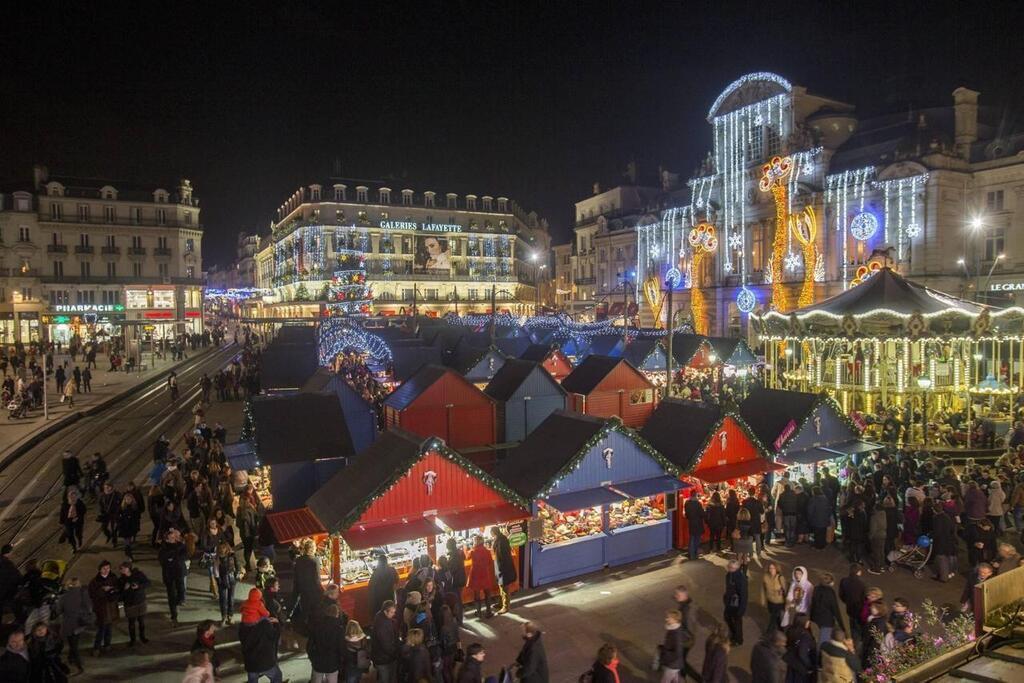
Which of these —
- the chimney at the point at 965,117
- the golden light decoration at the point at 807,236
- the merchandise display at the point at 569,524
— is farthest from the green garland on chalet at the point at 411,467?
the chimney at the point at 965,117

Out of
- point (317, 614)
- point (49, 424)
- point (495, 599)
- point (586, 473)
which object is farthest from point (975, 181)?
point (49, 424)

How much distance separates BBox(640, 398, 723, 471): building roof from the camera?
44.5 feet

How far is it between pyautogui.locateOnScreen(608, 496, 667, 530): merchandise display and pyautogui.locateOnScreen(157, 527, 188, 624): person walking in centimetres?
752

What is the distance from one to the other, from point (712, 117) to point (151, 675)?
57.1 m

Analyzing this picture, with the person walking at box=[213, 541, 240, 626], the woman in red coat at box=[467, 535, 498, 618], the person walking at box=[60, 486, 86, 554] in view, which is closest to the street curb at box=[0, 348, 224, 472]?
the person walking at box=[60, 486, 86, 554]

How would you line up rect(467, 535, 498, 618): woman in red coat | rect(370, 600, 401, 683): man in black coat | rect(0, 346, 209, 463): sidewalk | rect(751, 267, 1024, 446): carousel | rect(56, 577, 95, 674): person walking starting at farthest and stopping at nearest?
rect(0, 346, 209, 463): sidewalk → rect(751, 267, 1024, 446): carousel → rect(467, 535, 498, 618): woman in red coat → rect(56, 577, 95, 674): person walking → rect(370, 600, 401, 683): man in black coat

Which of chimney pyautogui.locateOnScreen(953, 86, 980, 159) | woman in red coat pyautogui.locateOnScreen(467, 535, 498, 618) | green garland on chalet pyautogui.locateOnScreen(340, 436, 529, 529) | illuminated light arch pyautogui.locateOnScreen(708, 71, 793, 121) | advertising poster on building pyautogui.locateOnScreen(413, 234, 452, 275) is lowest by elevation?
woman in red coat pyautogui.locateOnScreen(467, 535, 498, 618)

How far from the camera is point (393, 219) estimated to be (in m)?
79.9

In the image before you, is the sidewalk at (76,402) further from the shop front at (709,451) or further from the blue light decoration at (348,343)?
the shop front at (709,451)

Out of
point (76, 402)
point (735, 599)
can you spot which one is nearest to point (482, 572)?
point (735, 599)

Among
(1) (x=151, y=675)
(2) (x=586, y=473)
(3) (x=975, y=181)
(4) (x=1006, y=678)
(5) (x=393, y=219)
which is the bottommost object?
(1) (x=151, y=675)

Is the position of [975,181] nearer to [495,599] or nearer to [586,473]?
[586,473]

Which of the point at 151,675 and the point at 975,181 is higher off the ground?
the point at 975,181

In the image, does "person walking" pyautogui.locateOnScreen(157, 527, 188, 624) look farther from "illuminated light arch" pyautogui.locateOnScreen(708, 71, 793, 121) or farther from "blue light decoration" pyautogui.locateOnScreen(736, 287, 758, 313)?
"illuminated light arch" pyautogui.locateOnScreen(708, 71, 793, 121)
